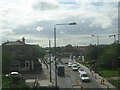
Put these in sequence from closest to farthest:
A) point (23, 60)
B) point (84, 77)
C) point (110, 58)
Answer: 1. point (84, 77)
2. point (110, 58)
3. point (23, 60)

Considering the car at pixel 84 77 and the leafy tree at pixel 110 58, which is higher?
the leafy tree at pixel 110 58

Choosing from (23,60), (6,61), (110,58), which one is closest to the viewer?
(6,61)

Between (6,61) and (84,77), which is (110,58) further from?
(6,61)

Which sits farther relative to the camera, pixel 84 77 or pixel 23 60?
pixel 23 60

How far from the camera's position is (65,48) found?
122562 millimetres

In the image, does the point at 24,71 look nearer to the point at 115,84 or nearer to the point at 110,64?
the point at 110,64

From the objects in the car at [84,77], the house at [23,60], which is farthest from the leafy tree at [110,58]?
the house at [23,60]

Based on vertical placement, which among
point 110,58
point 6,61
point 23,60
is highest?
point 110,58

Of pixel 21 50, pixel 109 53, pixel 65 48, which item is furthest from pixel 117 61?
pixel 65 48

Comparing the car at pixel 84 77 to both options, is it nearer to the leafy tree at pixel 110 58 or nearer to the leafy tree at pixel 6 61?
the leafy tree at pixel 110 58

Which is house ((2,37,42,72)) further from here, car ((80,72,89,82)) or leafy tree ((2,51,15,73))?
car ((80,72,89,82))

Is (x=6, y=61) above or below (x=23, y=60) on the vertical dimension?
above

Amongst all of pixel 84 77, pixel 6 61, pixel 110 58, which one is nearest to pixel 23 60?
pixel 6 61

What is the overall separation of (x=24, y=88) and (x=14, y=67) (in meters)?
28.5
